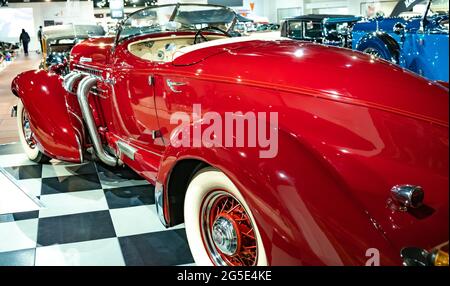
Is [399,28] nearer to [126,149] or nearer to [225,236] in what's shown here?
[126,149]

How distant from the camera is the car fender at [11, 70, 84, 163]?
147 inches

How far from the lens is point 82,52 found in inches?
173

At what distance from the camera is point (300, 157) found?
1806 millimetres

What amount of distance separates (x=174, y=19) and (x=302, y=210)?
2.80m

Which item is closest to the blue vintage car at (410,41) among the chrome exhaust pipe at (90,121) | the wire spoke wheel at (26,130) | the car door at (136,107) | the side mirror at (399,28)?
the side mirror at (399,28)

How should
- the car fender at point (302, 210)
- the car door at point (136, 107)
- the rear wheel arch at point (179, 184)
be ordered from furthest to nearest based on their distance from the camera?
the car door at point (136, 107) < the rear wheel arch at point (179, 184) < the car fender at point (302, 210)

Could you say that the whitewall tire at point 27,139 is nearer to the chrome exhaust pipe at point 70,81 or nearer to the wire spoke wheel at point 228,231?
the chrome exhaust pipe at point 70,81

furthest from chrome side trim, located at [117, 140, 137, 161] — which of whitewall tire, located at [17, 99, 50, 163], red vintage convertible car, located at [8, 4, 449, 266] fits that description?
whitewall tire, located at [17, 99, 50, 163]

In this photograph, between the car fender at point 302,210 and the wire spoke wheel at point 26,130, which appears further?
the wire spoke wheel at point 26,130

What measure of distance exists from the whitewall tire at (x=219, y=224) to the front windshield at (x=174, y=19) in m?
Result: 1.90

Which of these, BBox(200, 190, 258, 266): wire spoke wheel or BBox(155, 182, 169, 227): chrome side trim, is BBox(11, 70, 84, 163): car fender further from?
BBox(200, 190, 258, 266): wire spoke wheel

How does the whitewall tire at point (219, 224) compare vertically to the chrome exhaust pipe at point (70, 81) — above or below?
below

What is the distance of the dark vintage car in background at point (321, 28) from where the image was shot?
9.07 meters
